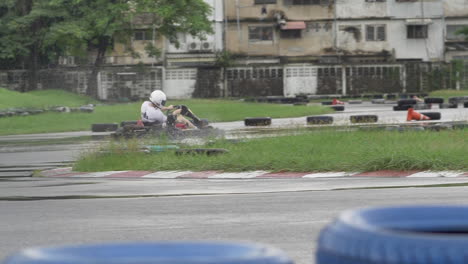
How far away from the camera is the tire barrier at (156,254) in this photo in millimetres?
3076

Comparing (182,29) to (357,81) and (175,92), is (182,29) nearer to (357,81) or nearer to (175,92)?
(175,92)

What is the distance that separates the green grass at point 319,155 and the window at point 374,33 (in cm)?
4358

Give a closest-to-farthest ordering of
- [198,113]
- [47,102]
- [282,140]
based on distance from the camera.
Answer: [282,140] → [198,113] → [47,102]

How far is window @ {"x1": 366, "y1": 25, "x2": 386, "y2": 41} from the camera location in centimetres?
6272

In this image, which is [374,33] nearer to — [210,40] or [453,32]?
[453,32]

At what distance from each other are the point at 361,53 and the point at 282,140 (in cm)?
4423

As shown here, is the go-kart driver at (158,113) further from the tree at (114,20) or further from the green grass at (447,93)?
the green grass at (447,93)

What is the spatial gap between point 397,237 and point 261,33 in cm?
5954

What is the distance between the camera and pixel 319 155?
53.3ft

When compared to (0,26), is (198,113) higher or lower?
lower

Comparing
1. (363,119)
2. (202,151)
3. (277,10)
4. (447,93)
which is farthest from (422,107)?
(277,10)

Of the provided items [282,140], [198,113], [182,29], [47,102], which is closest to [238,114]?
[198,113]

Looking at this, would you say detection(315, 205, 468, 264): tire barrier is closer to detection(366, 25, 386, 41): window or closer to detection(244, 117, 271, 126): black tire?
detection(244, 117, 271, 126): black tire

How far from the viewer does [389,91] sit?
60125mm
